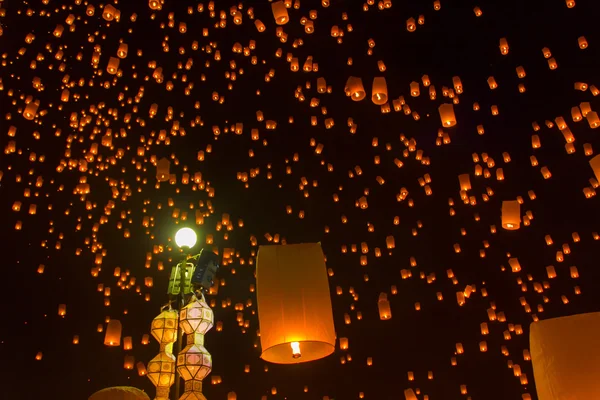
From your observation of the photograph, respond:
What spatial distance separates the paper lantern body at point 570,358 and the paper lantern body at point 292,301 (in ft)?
4.01

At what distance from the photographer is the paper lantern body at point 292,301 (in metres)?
3.81

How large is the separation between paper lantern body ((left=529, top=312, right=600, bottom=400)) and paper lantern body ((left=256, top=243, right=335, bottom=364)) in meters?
1.22

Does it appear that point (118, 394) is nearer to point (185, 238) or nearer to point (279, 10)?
point (185, 238)

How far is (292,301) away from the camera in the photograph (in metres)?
3.85

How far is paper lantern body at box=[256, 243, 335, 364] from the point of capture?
3814 mm

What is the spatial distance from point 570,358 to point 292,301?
155 cm

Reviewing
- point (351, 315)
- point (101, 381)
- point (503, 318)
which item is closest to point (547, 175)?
point (503, 318)

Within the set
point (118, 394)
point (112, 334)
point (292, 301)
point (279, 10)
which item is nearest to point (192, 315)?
point (118, 394)

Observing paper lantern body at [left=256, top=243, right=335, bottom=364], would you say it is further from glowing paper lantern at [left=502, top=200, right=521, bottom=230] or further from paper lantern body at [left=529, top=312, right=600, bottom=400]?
glowing paper lantern at [left=502, top=200, right=521, bottom=230]

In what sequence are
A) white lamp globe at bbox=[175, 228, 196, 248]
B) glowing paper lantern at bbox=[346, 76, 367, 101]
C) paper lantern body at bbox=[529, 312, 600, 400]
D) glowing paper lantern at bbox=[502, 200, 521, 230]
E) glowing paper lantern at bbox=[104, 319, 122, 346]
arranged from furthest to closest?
glowing paper lantern at bbox=[104, 319, 122, 346]
glowing paper lantern at bbox=[502, 200, 521, 230]
glowing paper lantern at bbox=[346, 76, 367, 101]
white lamp globe at bbox=[175, 228, 196, 248]
paper lantern body at bbox=[529, 312, 600, 400]

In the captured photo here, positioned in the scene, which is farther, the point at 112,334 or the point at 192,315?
Answer: the point at 112,334

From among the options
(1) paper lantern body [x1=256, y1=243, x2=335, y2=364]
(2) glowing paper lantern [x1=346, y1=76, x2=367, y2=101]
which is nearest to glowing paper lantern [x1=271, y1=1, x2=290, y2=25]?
(2) glowing paper lantern [x1=346, y1=76, x2=367, y2=101]

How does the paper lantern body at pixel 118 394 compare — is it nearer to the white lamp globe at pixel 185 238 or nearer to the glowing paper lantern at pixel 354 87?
the white lamp globe at pixel 185 238

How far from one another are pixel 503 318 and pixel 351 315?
334cm
